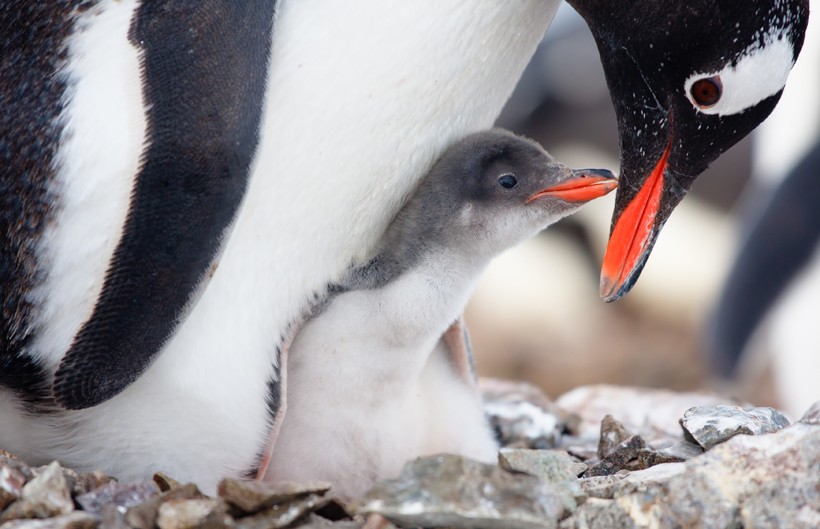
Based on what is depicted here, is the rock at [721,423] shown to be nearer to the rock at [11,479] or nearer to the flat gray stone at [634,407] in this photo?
the flat gray stone at [634,407]

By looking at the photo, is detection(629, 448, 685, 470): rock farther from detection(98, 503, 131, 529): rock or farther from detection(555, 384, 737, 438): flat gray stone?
detection(98, 503, 131, 529): rock

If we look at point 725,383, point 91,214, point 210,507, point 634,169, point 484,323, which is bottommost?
point 484,323

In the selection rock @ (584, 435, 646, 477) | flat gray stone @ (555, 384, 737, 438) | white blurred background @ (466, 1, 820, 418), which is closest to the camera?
rock @ (584, 435, 646, 477)

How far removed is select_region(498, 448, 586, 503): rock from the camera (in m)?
1.63

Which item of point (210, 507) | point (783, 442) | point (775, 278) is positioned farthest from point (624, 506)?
point (775, 278)

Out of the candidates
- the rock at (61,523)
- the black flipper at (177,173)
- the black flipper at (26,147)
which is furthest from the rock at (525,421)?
the rock at (61,523)

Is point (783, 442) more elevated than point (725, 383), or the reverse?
point (783, 442)

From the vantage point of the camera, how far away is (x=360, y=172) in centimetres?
201

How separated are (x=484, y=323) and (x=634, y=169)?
5.10 meters

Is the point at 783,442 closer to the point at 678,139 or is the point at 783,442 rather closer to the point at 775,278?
the point at 678,139

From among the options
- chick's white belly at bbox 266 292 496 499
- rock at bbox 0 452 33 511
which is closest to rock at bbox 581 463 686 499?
chick's white belly at bbox 266 292 496 499

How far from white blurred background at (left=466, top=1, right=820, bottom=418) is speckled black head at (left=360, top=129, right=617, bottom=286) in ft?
13.0

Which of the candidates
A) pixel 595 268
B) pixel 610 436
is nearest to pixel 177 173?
pixel 610 436

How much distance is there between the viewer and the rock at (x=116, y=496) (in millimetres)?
1689
